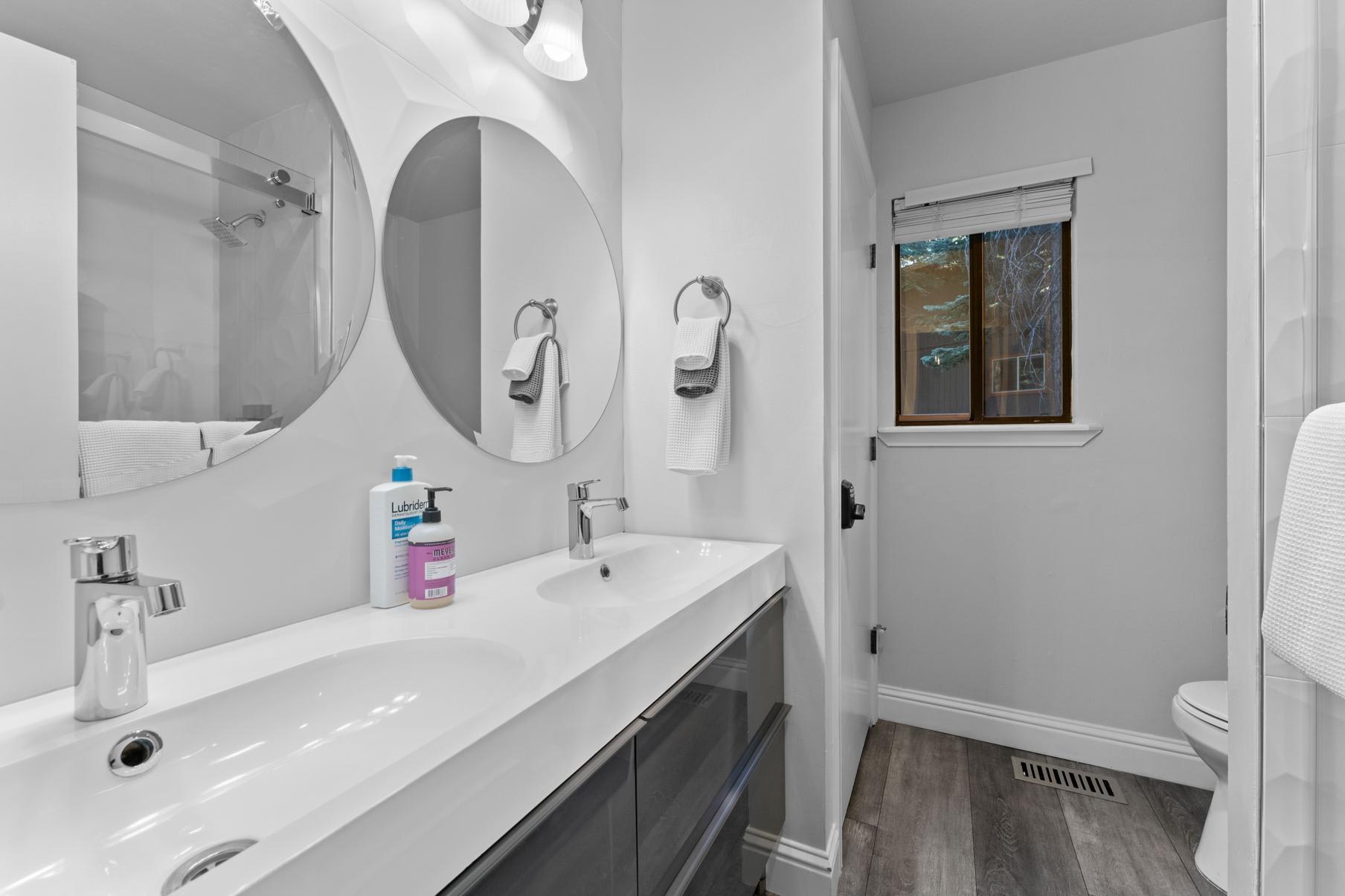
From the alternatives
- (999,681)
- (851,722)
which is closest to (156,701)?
(851,722)

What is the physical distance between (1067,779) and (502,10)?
261 centimetres

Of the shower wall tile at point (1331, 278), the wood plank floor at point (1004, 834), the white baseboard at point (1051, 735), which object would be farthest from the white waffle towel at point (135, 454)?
the white baseboard at point (1051, 735)

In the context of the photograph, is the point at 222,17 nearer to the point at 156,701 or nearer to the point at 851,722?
the point at 156,701

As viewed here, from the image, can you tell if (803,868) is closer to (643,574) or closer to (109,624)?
(643,574)

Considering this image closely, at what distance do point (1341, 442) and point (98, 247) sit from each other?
123 cm

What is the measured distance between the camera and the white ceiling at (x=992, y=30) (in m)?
1.79

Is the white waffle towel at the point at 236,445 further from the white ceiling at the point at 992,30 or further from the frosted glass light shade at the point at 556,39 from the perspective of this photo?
the white ceiling at the point at 992,30

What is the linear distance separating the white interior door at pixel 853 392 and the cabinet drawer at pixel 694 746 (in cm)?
37

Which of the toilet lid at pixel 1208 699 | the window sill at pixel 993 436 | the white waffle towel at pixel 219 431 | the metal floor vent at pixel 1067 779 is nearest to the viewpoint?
the white waffle towel at pixel 219 431

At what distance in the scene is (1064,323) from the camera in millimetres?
2074

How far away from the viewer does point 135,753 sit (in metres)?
0.52

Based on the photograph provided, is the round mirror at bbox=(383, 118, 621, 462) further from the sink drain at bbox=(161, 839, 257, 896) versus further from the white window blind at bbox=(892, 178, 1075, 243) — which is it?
the white window blind at bbox=(892, 178, 1075, 243)

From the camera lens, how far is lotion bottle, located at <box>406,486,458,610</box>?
0.85m

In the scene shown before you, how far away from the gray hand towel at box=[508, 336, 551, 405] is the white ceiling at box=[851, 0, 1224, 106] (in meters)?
1.58
